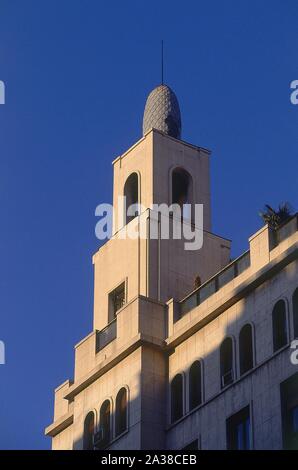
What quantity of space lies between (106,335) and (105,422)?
156 inches

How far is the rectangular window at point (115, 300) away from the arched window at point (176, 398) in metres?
6.74

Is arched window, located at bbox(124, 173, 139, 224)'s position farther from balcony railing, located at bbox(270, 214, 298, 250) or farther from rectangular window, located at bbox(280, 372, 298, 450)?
rectangular window, located at bbox(280, 372, 298, 450)

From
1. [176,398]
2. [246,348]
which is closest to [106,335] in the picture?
[176,398]

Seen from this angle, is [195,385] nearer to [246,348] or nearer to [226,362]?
[226,362]

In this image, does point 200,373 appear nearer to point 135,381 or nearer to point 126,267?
point 135,381

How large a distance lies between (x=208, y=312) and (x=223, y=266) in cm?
759

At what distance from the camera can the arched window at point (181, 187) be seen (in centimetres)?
7881

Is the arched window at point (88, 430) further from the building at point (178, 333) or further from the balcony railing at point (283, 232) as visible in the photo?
the balcony railing at point (283, 232)

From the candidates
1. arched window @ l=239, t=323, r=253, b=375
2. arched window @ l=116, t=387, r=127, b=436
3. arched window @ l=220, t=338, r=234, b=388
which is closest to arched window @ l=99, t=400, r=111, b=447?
arched window @ l=116, t=387, r=127, b=436

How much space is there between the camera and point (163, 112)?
3216 inches

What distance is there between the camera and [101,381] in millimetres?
72625

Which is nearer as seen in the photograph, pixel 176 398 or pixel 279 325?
pixel 279 325
